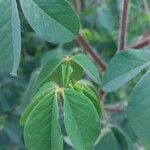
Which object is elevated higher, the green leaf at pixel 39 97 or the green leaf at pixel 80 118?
the green leaf at pixel 39 97

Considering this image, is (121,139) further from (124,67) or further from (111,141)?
(124,67)

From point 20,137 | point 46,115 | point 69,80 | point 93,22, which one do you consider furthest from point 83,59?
point 93,22

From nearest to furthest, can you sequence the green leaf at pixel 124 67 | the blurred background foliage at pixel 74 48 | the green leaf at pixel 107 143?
the green leaf at pixel 124 67 < the green leaf at pixel 107 143 < the blurred background foliage at pixel 74 48

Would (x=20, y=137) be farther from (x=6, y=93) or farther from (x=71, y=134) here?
(x=71, y=134)

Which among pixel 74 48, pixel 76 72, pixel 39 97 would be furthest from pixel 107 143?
pixel 74 48

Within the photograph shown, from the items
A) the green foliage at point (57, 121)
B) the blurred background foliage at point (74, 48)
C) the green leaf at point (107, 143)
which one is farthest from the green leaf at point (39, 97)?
the blurred background foliage at point (74, 48)

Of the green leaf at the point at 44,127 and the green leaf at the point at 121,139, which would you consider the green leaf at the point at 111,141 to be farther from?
the green leaf at the point at 44,127

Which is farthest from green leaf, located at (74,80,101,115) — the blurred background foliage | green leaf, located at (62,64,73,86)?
the blurred background foliage
